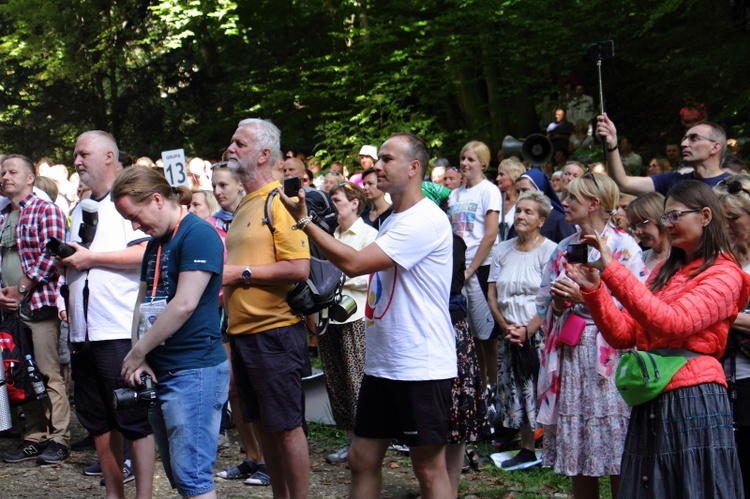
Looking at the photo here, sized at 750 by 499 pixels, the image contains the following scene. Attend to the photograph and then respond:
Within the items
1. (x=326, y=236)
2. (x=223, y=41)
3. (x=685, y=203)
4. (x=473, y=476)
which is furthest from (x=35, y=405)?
(x=223, y=41)

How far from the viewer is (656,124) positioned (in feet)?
55.4

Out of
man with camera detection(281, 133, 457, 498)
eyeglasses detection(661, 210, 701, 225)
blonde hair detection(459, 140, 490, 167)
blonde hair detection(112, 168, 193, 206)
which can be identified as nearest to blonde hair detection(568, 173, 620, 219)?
man with camera detection(281, 133, 457, 498)

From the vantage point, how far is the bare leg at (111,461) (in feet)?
18.2

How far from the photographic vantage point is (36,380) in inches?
299

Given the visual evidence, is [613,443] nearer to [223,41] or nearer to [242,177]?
[242,177]

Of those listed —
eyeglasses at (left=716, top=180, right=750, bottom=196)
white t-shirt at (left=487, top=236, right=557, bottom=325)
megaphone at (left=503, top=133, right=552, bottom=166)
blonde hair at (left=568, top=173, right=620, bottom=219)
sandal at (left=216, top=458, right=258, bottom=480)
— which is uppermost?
megaphone at (left=503, top=133, right=552, bottom=166)

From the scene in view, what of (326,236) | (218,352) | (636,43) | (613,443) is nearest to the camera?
(326,236)

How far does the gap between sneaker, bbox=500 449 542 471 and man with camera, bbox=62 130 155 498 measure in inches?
106

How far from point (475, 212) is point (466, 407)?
3.33 metres

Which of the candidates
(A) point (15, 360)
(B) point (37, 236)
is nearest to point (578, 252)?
(B) point (37, 236)

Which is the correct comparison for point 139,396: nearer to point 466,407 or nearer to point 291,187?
point 291,187

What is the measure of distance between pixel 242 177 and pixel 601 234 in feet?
6.80

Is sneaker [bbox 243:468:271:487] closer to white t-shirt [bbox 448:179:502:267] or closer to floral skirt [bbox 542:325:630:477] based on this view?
floral skirt [bbox 542:325:630:477]

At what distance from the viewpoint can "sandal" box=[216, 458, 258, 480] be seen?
684cm
